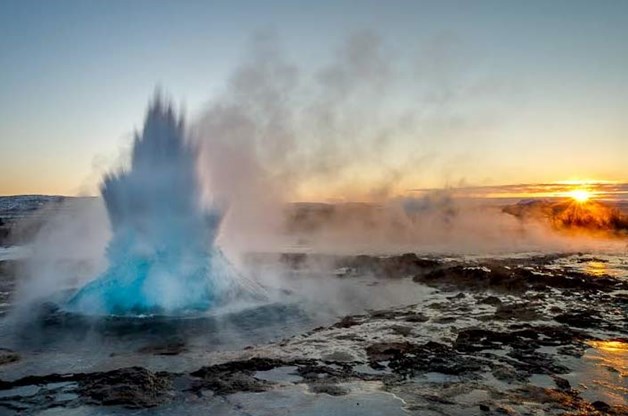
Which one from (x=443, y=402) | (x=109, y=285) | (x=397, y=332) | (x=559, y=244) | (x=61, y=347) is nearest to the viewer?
(x=443, y=402)

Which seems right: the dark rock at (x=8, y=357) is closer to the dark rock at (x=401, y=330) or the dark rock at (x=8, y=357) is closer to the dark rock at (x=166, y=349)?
the dark rock at (x=166, y=349)

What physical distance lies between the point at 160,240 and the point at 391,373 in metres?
6.41

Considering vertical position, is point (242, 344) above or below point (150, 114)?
below

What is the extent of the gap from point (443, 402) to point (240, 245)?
1937 cm

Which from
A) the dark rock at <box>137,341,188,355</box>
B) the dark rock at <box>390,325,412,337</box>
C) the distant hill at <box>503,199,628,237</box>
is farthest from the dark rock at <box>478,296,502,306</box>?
the distant hill at <box>503,199,628,237</box>

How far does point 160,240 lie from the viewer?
36.9ft

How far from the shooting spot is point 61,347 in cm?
802

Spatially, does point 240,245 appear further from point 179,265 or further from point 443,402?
Answer: point 443,402

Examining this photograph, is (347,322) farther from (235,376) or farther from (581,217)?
(581,217)

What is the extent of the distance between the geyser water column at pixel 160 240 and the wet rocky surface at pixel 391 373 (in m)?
2.47

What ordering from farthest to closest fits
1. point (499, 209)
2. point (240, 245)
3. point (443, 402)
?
point (499, 209), point (240, 245), point (443, 402)

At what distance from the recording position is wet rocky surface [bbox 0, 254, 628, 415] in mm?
5602

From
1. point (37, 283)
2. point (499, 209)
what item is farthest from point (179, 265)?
point (499, 209)

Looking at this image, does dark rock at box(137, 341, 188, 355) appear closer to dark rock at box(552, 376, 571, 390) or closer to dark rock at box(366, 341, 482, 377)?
dark rock at box(366, 341, 482, 377)
